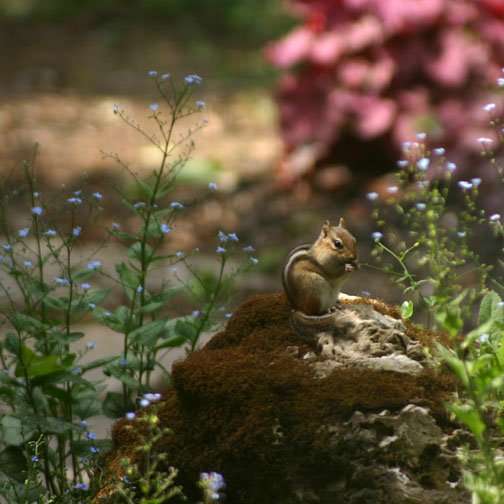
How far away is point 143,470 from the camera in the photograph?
10.7 ft

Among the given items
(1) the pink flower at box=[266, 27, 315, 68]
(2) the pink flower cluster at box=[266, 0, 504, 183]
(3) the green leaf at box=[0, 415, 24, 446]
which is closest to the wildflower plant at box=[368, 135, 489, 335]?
(3) the green leaf at box=[0, 415, 24, 446]

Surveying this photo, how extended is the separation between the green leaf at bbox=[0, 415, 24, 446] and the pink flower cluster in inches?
164

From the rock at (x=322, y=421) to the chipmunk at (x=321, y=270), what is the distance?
12 cm

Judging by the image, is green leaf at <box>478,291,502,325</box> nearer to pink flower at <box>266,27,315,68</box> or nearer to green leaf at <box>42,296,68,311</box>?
green leaf at <box>42,296,68,311</box>

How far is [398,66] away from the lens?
24.3 ft

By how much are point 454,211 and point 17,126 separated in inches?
156

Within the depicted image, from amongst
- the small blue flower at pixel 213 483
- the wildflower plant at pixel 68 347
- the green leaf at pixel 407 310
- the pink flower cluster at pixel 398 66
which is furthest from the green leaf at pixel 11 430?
the pink flower cluster at pixel 398 66

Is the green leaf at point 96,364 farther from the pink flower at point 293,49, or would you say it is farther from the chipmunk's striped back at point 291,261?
the pink flower at point 293,49

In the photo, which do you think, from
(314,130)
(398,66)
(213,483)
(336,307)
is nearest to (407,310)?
(336,307)

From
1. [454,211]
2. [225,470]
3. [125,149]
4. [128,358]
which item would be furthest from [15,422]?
[125,149]

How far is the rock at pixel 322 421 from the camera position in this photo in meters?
3.09

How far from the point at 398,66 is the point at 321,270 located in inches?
175

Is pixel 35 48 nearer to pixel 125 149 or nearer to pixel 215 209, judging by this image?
pixel 125 149

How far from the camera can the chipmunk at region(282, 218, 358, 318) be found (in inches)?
126
